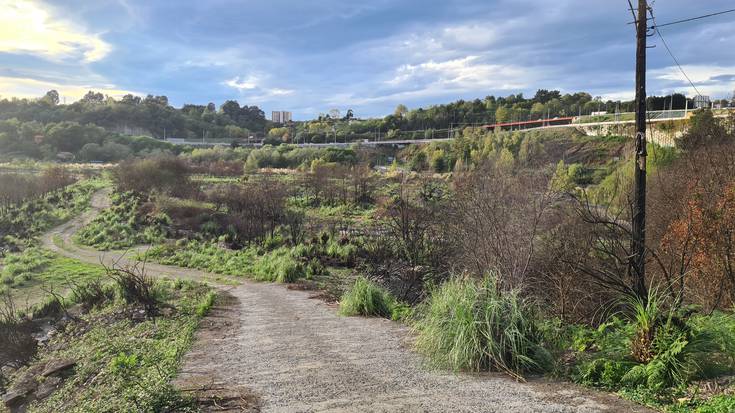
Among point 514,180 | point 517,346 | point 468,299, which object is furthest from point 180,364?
point 514,180

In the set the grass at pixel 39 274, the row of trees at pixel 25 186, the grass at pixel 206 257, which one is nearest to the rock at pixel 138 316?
the grass at pixel 39 274

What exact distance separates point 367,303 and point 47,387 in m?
5.82

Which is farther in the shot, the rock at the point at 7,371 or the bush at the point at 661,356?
the rock at the point at 7,371

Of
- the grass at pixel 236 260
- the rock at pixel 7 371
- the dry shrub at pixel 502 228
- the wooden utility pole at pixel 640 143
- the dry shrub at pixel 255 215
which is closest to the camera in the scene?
the wooden utility pole at pixel 640 143

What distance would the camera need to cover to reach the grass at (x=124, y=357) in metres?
5.51

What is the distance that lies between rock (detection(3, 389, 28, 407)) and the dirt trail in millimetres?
3009

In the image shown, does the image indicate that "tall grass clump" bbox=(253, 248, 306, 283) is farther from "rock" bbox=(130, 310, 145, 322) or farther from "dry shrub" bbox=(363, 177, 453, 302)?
"rock" bbox=(130, 310, 145, 322)

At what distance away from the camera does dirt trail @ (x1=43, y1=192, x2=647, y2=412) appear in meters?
5.09

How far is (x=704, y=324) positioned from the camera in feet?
19.4

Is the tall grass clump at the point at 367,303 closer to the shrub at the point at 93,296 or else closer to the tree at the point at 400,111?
the shrub at the point at 93,296

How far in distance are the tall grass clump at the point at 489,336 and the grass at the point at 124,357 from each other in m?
3.05

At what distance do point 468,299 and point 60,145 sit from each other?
119280mm

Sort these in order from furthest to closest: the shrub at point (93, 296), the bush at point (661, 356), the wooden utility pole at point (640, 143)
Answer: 1. the shrub at point (93, 296)
2. the wooden utility pole at point (640, 143)
3. the bush at point (661, 356)

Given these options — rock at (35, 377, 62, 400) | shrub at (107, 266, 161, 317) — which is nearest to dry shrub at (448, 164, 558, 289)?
shrub at (107, 266, 161, 317)
